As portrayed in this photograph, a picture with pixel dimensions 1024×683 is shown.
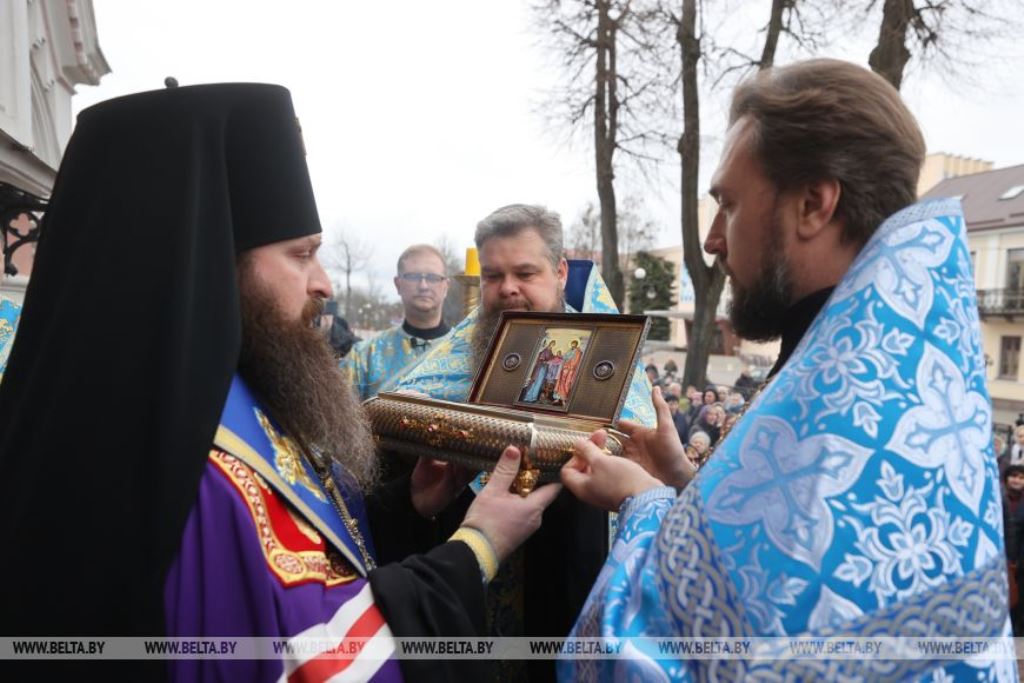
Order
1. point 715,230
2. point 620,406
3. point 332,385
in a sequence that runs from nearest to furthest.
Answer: point 715,230
point 332,385
point 620,406

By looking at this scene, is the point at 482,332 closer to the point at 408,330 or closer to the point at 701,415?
the point at 408,330

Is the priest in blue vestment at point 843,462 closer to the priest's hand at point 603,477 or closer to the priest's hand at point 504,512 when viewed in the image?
the priest's hand at point 603,477

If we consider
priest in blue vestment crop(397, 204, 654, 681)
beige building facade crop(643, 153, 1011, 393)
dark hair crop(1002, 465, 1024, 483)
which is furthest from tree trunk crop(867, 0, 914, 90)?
beige building facade crop(643, 153, 1011, 393)

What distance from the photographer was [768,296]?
1.69 metres

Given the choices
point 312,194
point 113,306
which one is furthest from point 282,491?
point 312,194

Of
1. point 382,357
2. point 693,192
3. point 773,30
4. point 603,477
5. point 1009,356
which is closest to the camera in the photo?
point 603,477

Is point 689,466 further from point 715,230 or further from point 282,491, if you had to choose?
point 282,491

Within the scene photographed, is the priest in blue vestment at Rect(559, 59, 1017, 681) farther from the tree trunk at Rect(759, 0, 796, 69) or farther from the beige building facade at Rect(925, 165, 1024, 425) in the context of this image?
the beige building facade at Rect(925, 165, 1024, 425)

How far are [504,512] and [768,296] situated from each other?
836 millimetres

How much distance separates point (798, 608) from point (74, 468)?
130 centimetres

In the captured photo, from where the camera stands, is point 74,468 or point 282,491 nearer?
point 74,468

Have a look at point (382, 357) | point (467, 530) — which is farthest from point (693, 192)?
point (467, 530)

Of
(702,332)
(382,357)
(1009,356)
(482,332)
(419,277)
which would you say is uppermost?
(482,332)

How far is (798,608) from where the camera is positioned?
124 centimetres
